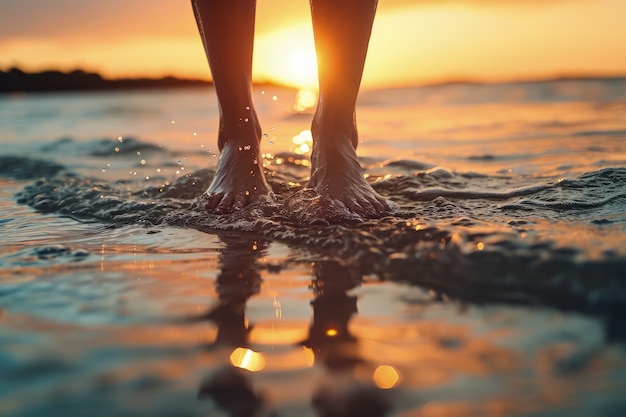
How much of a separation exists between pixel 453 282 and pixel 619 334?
374mm

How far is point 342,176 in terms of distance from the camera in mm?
2213

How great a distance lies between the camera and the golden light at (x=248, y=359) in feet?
3.06

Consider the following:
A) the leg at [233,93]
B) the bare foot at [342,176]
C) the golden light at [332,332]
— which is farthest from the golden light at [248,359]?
the leg at [233,93]

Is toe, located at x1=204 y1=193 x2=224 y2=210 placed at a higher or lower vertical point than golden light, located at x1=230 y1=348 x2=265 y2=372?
higher

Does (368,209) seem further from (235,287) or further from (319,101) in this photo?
(235,287)

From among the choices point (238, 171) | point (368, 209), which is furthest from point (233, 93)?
point (368, 209)

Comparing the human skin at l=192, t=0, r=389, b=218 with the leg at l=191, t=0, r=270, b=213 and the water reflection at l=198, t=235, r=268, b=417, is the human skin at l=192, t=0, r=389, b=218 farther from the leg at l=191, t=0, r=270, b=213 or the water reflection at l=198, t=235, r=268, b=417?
the water reflection at l=198, t=235, r=268, b=417

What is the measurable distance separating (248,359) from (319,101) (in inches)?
62.2

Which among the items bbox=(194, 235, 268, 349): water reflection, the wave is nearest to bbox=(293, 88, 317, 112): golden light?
the wave

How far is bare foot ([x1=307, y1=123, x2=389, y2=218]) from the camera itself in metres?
2.06

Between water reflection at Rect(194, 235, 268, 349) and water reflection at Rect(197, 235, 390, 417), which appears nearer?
water reflection at Rect(197, 235, 390, 417)

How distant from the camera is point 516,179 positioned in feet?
9.25

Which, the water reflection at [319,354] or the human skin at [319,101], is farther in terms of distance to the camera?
the human skin at [319,101]

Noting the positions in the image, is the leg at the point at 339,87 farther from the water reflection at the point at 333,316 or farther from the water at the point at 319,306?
the water reflection at the point at 333,316
